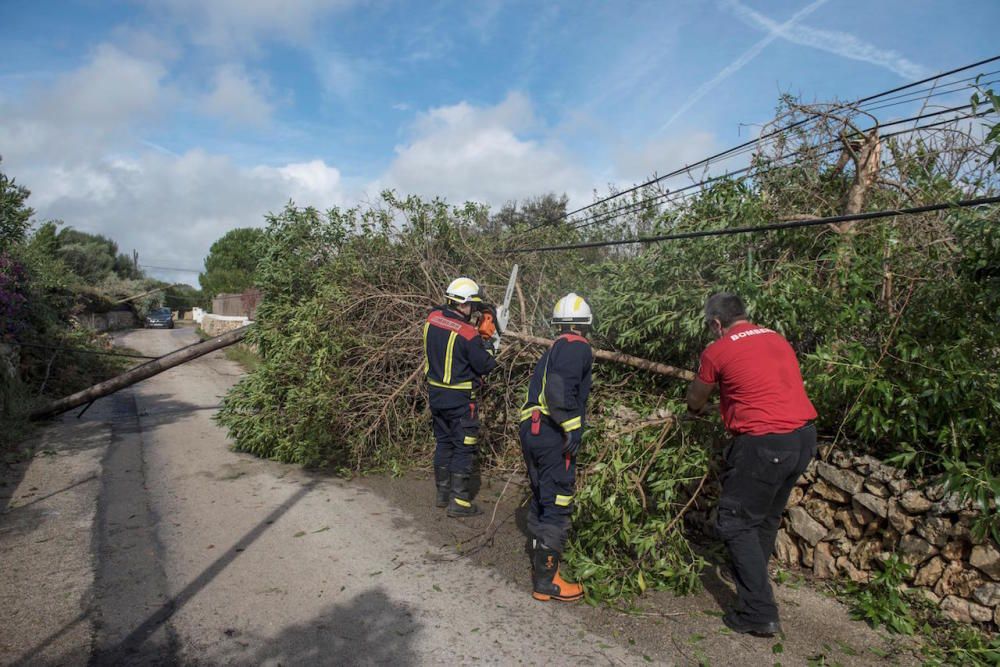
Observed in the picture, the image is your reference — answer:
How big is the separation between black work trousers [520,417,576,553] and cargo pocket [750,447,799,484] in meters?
1.19

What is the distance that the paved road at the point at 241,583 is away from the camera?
3.41 m

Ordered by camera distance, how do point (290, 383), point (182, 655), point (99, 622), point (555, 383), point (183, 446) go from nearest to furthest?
1. point (182, 655)
2. point (99, 622)
3. point (555, 383)
4. point (290, 383)
5. point (183, 446)

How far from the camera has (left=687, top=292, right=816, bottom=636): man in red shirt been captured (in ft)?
11.5

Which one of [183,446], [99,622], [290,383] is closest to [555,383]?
[99,622]

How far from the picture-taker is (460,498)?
5.69 meters

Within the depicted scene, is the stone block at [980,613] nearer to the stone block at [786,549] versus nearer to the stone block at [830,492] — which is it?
the stone block at [830,492]

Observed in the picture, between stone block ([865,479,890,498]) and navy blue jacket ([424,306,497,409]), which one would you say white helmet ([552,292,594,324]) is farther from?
stone block ([865,479,890,498])

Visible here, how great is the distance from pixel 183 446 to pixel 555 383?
21.8 ft

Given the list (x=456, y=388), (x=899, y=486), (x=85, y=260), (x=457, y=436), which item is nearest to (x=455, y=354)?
(x=456, y=388)

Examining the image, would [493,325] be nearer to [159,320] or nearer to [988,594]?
[988,594]

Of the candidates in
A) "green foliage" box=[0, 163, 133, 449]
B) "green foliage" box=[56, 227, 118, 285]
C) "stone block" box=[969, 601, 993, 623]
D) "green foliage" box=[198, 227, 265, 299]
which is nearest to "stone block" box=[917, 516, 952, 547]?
"stone block" box=[969, 601, 993, 623]

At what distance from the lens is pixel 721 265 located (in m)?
5.18

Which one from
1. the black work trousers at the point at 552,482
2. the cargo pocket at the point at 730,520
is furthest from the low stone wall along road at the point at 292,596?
the cargo pocket at the point at 730,520

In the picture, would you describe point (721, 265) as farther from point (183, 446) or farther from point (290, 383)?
point (183, 446)
